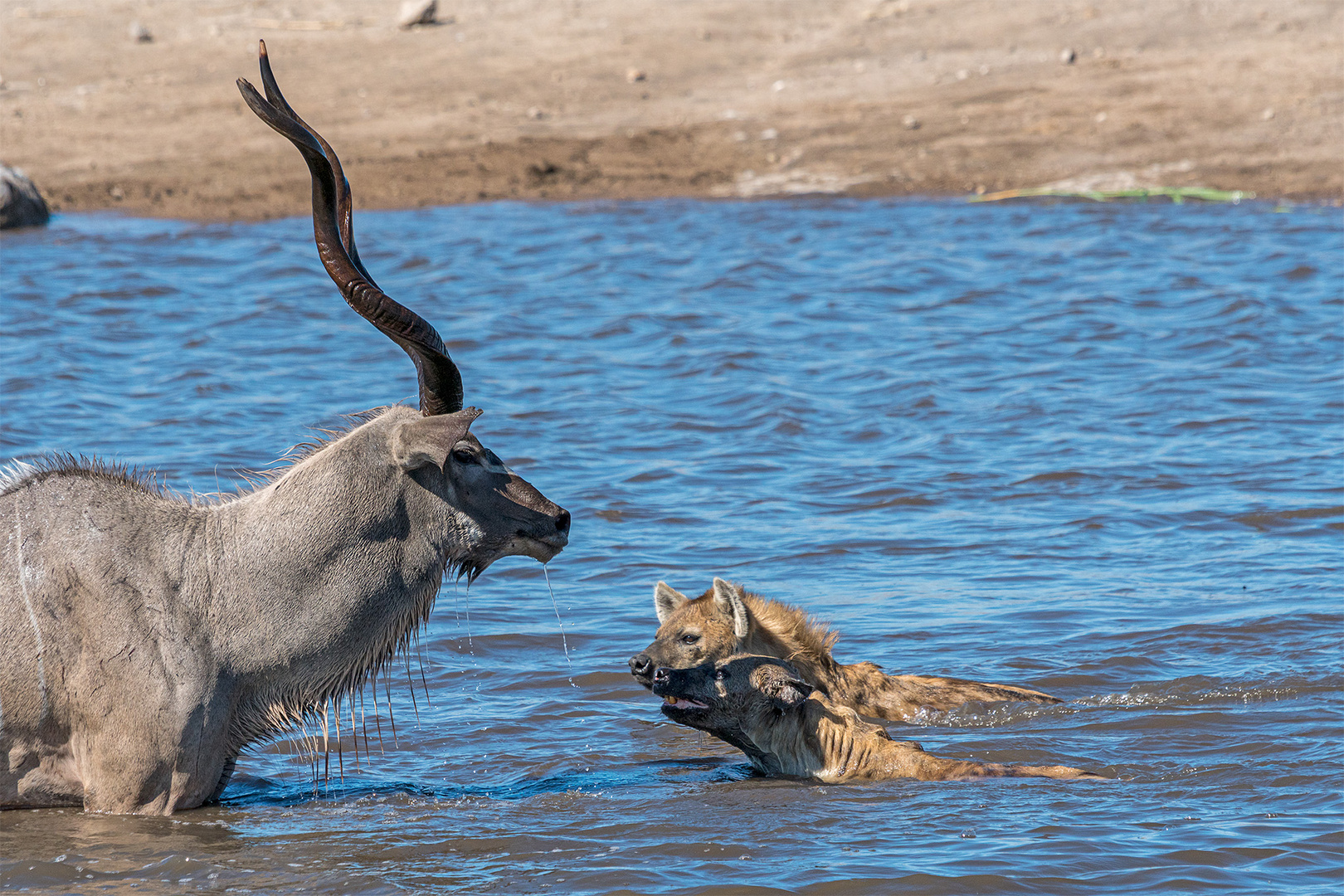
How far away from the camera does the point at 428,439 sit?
265 inches

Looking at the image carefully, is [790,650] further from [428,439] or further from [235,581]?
[235,581]

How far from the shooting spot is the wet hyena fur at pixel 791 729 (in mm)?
7957

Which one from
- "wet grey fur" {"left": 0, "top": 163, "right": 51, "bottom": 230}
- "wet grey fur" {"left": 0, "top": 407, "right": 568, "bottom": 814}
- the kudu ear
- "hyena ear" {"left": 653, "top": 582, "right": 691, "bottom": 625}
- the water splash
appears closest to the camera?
"wet grey fur" {"left": 0, "top": 407, "right": 568, "bottom": 814}

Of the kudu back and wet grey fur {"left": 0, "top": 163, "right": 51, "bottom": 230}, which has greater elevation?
wet grey fur {"left": 0, "top": 163, "right": 51, "bottom": 230}

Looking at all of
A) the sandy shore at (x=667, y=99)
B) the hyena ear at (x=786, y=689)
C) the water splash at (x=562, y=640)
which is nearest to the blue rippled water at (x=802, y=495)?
the water splash at (x=562, y=640)

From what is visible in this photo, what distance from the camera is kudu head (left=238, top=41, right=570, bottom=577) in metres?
6.65

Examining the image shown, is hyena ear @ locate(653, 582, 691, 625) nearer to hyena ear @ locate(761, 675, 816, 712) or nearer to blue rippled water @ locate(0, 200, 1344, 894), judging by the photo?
blue rippled water @ locate(0, 200, 1344, 894)

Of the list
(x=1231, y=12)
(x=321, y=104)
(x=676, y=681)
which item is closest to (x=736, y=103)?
(x=321, y=104)

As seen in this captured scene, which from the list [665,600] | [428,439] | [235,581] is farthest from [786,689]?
[235,581]

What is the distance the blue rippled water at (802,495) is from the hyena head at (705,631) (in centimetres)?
60

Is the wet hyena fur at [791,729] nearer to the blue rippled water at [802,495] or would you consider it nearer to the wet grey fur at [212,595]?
the blue rippled water at [802,495]

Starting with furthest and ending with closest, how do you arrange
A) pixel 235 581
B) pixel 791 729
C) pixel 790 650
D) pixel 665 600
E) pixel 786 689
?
pixel 665 600 → pixel 790 650 → pixel 791 729 → pixel 786 689 → pixel 235 581


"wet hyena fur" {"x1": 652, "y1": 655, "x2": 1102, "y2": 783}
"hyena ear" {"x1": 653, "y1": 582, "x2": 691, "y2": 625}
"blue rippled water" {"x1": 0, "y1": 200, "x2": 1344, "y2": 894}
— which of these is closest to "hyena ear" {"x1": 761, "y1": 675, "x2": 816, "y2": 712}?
"wet hyena fur" {"x1": 652, "y1": 655, "x2": 1102, "y2": 783}

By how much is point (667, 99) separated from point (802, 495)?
15.4m
